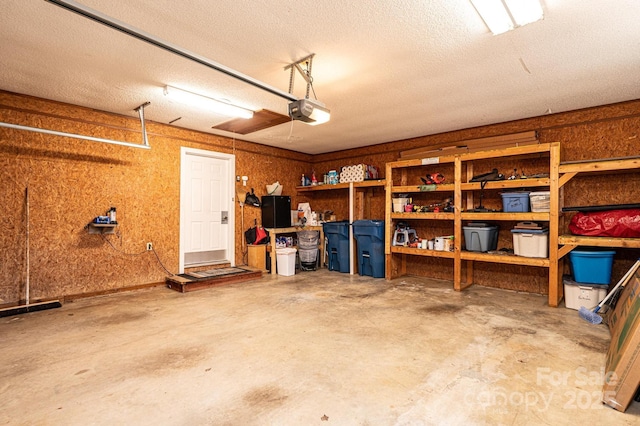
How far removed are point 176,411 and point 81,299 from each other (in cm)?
329

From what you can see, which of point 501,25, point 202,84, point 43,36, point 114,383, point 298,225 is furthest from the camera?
point 298,225

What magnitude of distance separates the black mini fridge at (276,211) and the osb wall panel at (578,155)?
2.94 metres

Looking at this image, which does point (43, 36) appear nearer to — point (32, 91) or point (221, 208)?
point (32, 91)

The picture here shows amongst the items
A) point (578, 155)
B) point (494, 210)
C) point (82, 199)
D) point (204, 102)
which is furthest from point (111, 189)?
point (578, 155)

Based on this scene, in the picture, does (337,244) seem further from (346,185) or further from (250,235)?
(250,235)

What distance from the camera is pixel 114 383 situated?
6.90 feet

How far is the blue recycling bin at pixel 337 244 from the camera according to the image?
5.90 m

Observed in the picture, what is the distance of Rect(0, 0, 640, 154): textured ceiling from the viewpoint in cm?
220

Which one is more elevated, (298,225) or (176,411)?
(298,225)

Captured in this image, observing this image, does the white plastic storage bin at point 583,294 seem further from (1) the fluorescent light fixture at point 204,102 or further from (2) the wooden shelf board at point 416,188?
(1) the fluorescent light fixture at point 204,102

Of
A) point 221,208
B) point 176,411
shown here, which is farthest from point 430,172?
point 176,411

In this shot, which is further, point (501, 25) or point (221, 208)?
point (221, 208)

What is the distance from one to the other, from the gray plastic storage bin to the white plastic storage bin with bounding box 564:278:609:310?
99cm

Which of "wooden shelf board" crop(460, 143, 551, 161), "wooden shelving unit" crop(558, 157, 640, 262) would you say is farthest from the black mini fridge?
"wooden shelving unit" crop(558, 157, 640, 262)
